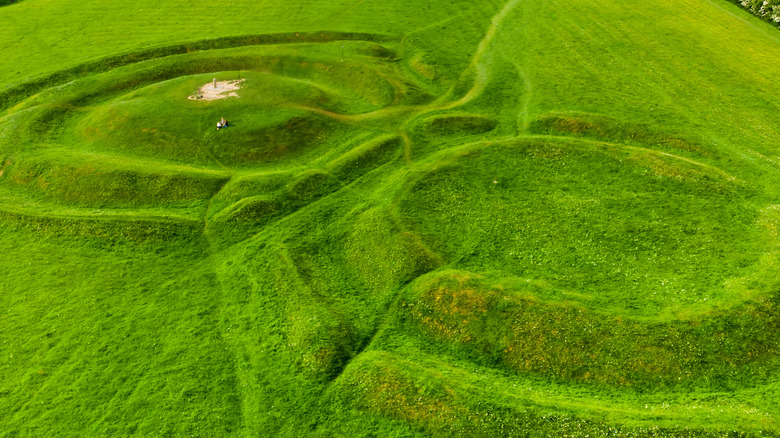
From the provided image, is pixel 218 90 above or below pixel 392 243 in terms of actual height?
above

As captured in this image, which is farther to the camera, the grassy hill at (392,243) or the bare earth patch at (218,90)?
the bare earth patch at (218,90)

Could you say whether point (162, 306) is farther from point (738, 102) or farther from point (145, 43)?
Answer: point (738, 102)

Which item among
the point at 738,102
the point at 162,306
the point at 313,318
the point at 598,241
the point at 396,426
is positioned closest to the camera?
the point at 396,426

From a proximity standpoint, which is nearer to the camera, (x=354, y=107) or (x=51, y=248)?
(x=51, y=248)

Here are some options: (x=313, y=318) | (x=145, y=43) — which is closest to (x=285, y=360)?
(x=313, y=318)

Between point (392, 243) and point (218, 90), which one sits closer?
point (392, 243)
